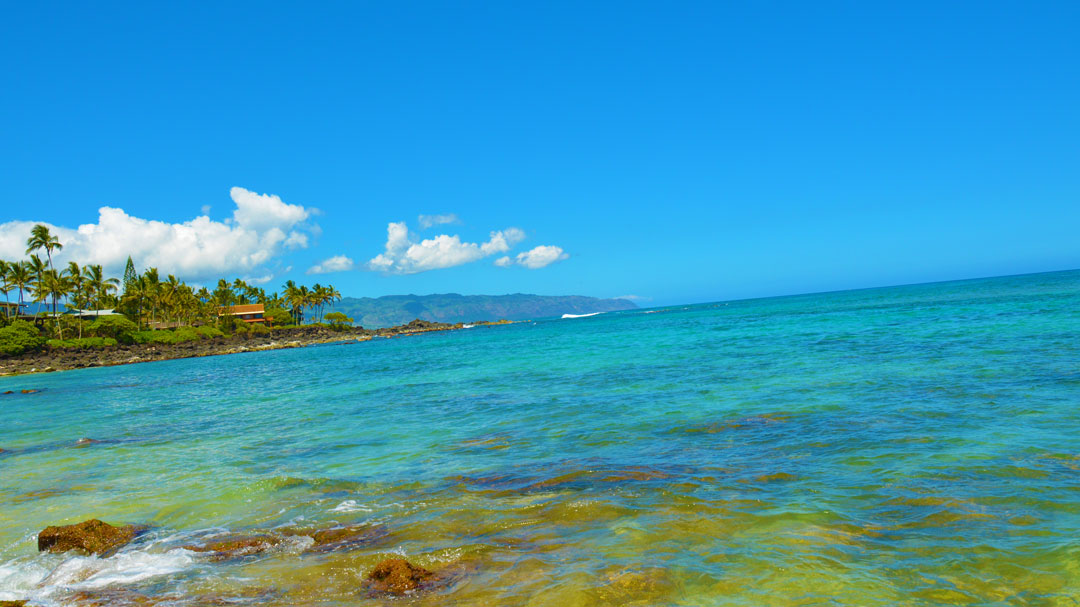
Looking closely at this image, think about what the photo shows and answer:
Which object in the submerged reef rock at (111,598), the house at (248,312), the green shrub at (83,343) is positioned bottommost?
the submerged reef rock at (111,598)

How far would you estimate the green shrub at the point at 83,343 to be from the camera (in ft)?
216

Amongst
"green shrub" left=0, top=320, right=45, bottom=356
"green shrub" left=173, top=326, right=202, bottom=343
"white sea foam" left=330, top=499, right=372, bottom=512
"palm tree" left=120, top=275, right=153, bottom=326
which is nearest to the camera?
"white sea foam" left=330, top=499, right=372, bottom=512

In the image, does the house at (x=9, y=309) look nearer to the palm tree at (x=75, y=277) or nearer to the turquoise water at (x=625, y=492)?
the palm tree at (x=75, y=277)

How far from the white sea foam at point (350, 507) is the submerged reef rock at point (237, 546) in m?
1.05

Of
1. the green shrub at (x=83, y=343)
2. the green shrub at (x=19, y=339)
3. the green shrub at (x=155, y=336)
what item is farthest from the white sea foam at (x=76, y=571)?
the green shrub at (x=155, y=336)

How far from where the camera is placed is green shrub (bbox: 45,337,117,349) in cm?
6575

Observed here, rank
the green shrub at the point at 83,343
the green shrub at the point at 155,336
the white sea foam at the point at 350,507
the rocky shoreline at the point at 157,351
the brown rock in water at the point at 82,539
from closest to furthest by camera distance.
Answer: the brown rock in water at the point at 82,539
the white sea foam at the point at 350,507
the rocky shoreline at the point at 157,351
the green shrub at the point at 83,343
the green shrub at the point at 155,336

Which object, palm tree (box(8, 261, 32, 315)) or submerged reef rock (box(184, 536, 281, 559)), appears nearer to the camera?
submerged reef rock (box(184, 536, 281, 559))

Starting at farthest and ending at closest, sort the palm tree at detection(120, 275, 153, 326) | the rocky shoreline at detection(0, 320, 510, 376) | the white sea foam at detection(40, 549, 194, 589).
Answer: the palm tree at detection(120, 275, 153, 326)
the rocky shoreline at detection(0, 320, 510, 376)
the white sea foam at detection(40, 549, 194, 589)

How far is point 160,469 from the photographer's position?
34.1 ft

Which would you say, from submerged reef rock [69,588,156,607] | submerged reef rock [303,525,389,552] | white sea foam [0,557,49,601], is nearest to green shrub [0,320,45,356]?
white sea foam [0,557,49,601]

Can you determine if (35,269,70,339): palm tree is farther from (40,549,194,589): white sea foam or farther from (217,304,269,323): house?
(40,549,194,589): white sea foam

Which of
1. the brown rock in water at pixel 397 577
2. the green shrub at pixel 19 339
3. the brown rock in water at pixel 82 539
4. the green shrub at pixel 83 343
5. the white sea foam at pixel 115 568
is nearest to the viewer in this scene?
the brown rock in water at pixel 397 577

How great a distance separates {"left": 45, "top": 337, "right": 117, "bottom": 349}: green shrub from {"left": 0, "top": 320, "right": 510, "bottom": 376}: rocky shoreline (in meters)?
1.06
